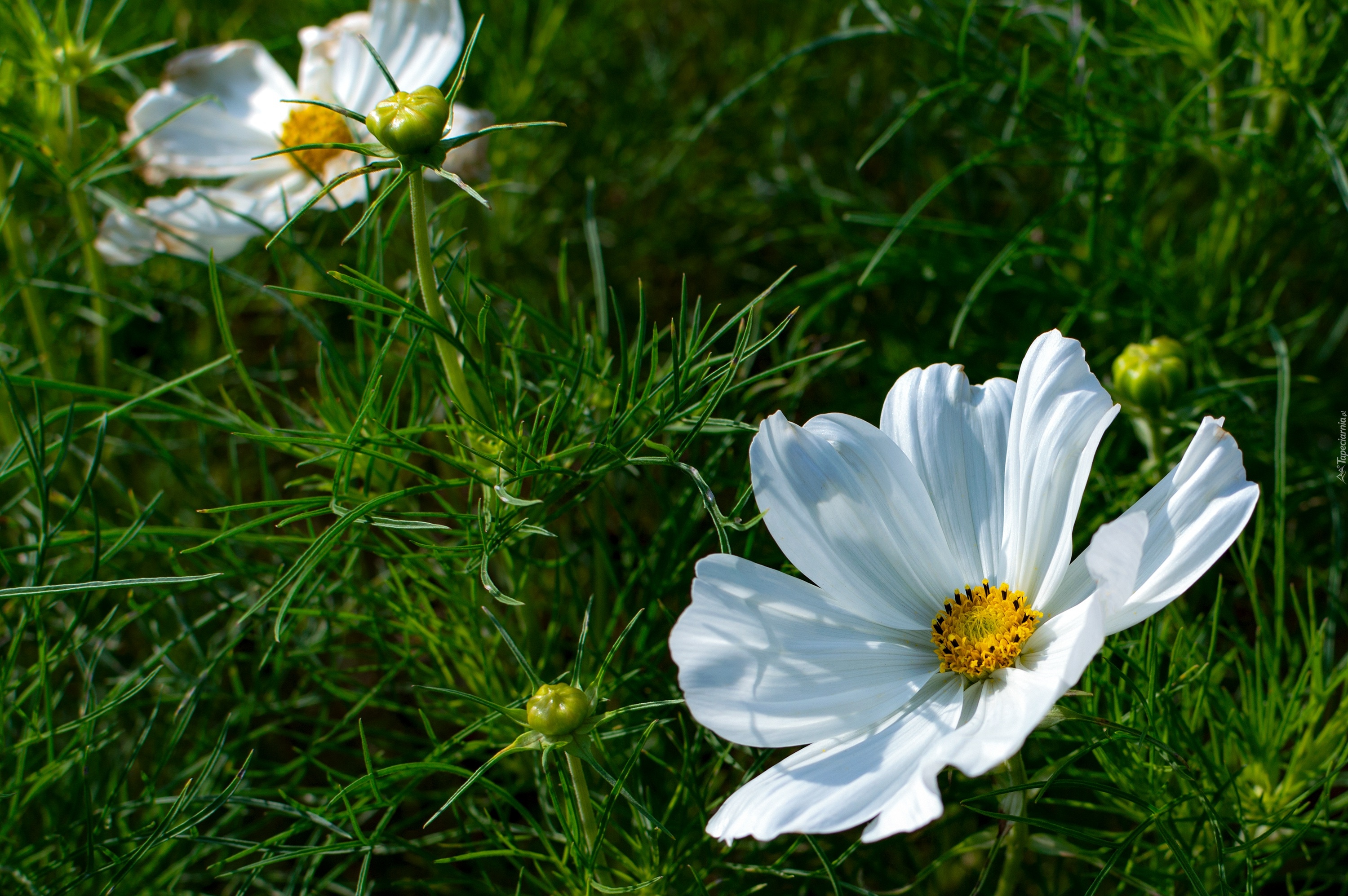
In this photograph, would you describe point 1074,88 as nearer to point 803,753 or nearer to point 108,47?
point 803,753

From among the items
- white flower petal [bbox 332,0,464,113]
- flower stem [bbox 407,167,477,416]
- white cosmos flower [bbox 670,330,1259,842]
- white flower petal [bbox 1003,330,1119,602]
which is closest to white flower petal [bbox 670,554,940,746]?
white cosmos flower [bbox 670,330,1259,842]

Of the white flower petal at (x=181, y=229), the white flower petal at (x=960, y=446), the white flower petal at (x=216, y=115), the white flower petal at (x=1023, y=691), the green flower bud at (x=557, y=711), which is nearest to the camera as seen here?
the white flower petal at (x=1023, y=691)

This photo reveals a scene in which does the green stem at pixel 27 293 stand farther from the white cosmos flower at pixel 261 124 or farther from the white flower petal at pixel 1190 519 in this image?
the white flower petal at pixel 1190 519

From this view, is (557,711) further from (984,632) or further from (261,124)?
(261,124)

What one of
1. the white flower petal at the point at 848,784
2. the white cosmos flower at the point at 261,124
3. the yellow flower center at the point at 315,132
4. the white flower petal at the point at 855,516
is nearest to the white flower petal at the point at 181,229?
the white cosmos flower at the point at 261,124

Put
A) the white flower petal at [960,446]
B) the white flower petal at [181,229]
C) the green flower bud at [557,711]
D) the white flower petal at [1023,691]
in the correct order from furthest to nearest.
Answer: the white flower petal at [181,229] < the white flower petal at [960,446] < the green flower bud at [557,711] < the white flower petal at [1023,691]

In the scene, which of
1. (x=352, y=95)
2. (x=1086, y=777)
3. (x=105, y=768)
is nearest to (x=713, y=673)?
(x=1086, y=777)

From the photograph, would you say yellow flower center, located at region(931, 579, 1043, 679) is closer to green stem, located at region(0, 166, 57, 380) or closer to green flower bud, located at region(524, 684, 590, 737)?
green flower bud, located at region(524, 684, 590, 737)
